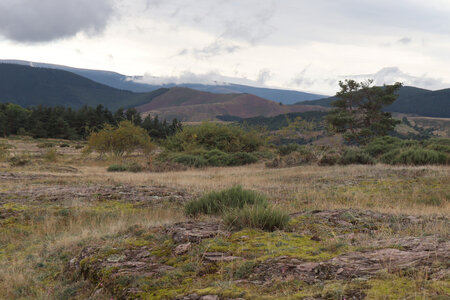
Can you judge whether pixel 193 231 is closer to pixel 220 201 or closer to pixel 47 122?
pixel 220 201

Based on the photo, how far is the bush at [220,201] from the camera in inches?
255

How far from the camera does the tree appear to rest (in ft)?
130

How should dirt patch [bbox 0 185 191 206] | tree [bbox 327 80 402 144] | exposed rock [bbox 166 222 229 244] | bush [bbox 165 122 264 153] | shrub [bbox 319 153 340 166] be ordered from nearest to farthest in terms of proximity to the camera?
Answer: exposed rock [bbox 166 222 229 244], dirt patch [bbox 0 185 191 206], shrub [bbox 319 153 340 166], bush [bbox 165 122 264 153], tree [bbox 327 80 402 144]

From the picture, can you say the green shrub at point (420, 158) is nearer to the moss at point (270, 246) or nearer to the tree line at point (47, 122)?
the moss at point (270, 246)

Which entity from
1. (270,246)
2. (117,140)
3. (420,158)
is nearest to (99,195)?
(270,246)

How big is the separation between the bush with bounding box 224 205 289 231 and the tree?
36.3 m

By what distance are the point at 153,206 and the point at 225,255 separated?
4.93m

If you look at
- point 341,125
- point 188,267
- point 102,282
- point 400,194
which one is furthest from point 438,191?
point 341,125

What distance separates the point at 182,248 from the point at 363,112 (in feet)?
142

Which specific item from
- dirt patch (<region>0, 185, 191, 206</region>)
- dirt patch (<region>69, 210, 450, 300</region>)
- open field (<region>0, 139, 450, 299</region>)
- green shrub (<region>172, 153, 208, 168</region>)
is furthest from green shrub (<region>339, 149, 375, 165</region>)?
dirt patch (<region>69, 210, 450, 300</region>)

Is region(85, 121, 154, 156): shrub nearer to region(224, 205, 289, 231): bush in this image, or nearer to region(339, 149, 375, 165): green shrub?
region(339, 149, 375, 165): green shrub

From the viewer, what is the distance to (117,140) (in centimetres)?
2972

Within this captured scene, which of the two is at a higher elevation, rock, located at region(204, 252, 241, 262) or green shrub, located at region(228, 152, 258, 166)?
rock, located at region(204, 252, 241, 262)

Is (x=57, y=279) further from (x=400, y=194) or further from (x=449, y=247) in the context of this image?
(x=400, y=194)
